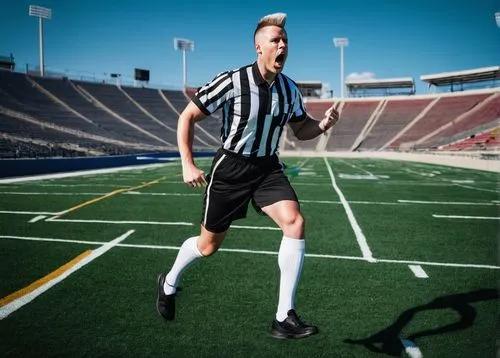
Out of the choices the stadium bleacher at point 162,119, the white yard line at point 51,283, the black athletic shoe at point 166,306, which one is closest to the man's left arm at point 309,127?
the black athletic shoe at point 166,306

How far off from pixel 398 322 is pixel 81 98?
5808 centimetres

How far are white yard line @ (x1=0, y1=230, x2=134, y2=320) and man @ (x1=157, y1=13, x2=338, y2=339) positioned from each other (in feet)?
4.11

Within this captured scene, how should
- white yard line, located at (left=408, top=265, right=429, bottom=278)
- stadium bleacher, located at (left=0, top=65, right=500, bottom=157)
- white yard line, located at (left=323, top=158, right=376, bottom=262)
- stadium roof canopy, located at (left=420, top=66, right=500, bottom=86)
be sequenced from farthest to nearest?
stadium roof canopy, located at (left=420, top=66, right=500, bottom=86), stadium bleacher, located at (left=0, top=65, right=500, bottom=157), white yard line, located at (left=323, top=158, right=376, bottom=262), white yard line, located at (left=408, top=265, right=429, bottom=278)

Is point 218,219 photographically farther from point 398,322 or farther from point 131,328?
point 398,322

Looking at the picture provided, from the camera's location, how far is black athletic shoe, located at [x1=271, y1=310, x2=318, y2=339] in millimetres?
2963

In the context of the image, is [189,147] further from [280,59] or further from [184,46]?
[184,46]

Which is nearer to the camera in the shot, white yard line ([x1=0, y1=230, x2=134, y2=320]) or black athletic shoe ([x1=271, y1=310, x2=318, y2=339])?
black athletic shoe ([x1=271, y1=310, x2=318, y2=339])

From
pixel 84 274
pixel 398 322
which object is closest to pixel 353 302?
pixel 398 322

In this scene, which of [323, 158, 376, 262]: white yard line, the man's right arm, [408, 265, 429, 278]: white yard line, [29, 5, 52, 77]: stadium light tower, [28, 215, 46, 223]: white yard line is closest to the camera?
the man's right arm

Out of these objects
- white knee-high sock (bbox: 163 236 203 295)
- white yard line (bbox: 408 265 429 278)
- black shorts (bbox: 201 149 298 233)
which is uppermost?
black shorts (bbox: 201 149 298 233)

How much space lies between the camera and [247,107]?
330 cm

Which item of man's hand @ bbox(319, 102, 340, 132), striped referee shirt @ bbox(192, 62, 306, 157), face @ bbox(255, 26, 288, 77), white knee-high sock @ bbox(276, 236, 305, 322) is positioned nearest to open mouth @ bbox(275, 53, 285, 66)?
face @ bbox(255, 26, 288, 77)

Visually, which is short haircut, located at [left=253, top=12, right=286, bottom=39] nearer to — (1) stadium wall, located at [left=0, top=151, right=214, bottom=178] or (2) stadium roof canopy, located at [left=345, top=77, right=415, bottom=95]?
(1) stadium wall, located at [left=0, top=151, right=214, bottom=178]

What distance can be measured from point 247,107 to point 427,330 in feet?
7.31
